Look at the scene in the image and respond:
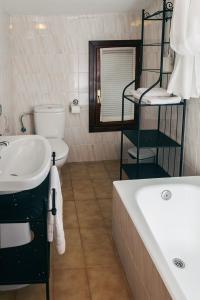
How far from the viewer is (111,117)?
163 inches

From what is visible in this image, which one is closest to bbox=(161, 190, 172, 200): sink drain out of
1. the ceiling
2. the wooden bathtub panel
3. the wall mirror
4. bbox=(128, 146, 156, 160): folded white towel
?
the wooden bathtub panel

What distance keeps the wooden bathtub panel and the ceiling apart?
2.12 metres

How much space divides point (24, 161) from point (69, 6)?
2.06m

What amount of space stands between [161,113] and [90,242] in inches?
61.5

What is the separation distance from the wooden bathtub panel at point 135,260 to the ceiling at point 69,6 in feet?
6.96

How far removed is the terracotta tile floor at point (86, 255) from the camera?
2.02m

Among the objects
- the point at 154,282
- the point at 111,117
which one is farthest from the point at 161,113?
the point at 154,282

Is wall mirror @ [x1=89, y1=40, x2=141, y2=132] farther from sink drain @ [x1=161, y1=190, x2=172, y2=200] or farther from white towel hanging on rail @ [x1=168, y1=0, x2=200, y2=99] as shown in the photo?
sink drain @ [x1=161, y1=190, x2=172, y2=200]

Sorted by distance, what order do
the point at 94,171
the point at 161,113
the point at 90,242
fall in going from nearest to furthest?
the point at 90,242 → the point at 161,113 → the point at 94,171

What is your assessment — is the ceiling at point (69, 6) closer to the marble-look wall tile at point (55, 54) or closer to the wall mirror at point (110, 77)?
the marble-look wall tile at point (55, 54)

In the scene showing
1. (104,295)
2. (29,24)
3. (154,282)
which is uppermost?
(29,24)

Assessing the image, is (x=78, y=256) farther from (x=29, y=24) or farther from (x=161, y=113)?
(x=29, y=24)

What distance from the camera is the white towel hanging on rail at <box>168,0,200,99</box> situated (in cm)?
211

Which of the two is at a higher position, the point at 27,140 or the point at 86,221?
the point at 27,140
